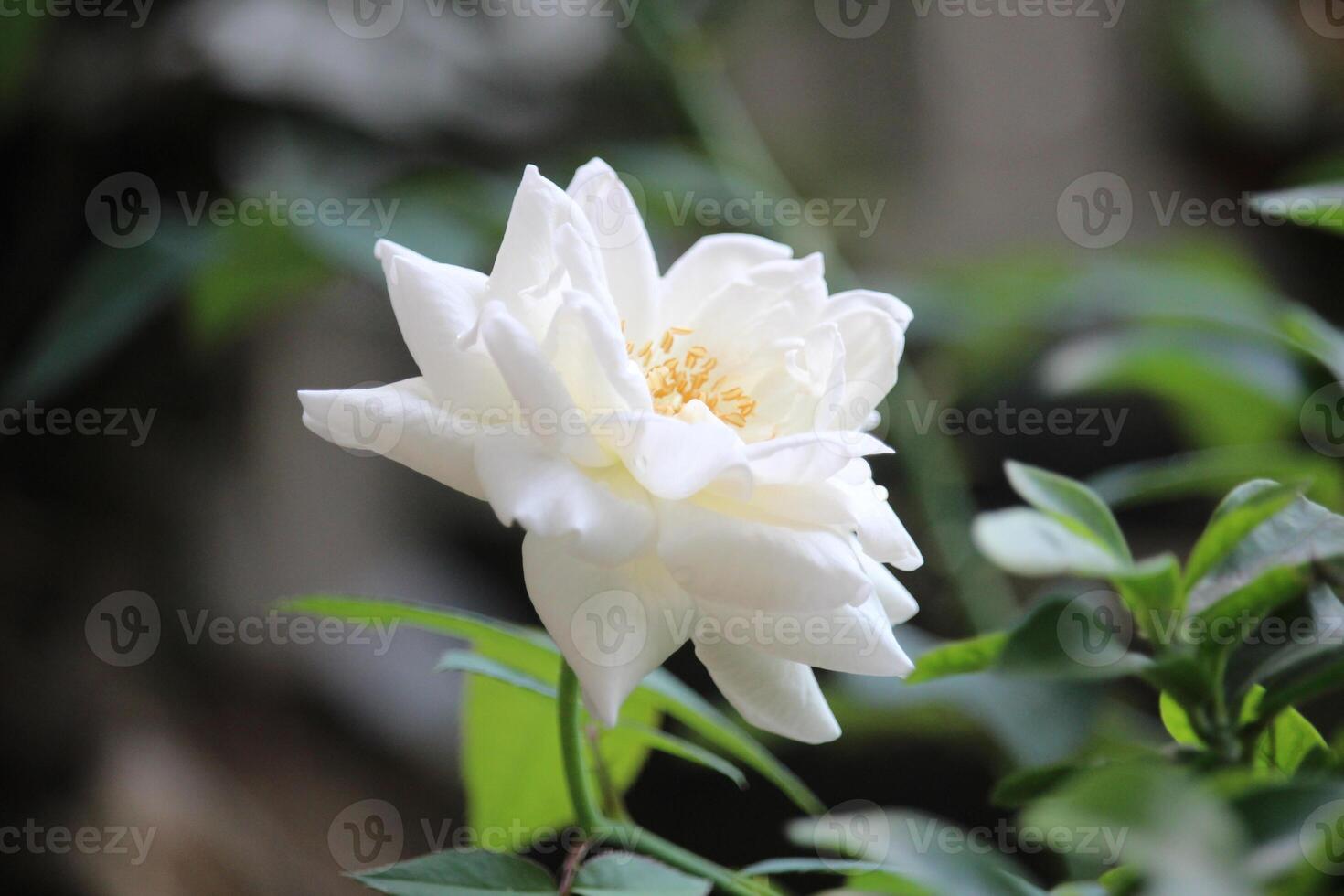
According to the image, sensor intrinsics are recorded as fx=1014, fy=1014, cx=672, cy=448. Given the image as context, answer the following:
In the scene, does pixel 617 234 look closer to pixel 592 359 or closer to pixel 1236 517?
pixel 592 359

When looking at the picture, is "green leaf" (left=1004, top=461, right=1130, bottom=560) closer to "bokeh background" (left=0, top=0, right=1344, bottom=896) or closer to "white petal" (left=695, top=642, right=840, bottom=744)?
"white petal" (left=695, top=642, right=840, bottom=744)

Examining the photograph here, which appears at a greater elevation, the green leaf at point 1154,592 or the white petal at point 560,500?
the green leaf at point 1154,592

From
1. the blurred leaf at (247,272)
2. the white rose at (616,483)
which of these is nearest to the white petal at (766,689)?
the white rose at (616,483)

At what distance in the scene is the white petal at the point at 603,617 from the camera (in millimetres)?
277

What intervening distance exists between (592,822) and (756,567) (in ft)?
0.37

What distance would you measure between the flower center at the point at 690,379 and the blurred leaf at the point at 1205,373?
0.32 meters

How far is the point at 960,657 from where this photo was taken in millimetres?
306

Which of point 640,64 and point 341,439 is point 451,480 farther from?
point 640,64

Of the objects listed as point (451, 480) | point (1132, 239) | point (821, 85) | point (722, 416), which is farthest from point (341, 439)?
point (1132, 239)

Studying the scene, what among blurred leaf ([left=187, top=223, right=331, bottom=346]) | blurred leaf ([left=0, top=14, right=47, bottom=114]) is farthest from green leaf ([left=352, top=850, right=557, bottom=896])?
blurred leaf ([left=0, top=14, right=47, bottom=114])

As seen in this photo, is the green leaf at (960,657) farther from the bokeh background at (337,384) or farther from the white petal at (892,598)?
the bokeh background at (337,384)

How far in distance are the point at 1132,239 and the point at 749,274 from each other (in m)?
1.23

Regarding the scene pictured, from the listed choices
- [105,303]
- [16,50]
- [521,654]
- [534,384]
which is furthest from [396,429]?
[16,50]

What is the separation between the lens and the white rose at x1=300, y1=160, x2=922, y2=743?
0.92 feet
